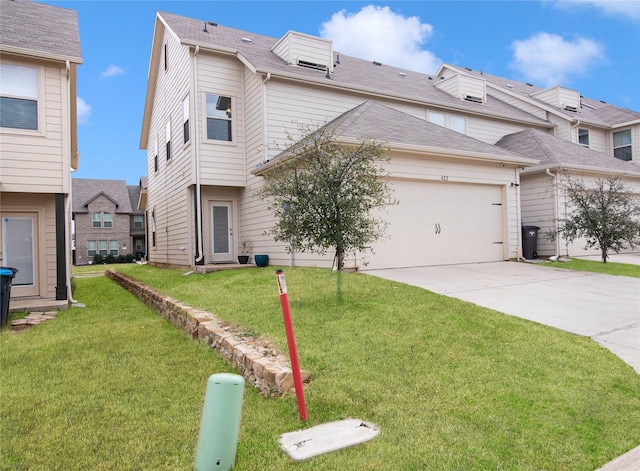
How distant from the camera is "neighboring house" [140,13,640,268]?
34.1 feet

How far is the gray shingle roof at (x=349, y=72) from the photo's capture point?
41.4ft

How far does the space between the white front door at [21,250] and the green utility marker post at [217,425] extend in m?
7.92

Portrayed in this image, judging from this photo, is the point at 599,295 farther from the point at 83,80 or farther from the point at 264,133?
the point at 83,80

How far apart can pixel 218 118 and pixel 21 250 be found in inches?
248

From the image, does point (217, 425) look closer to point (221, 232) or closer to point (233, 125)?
point (221, 232)

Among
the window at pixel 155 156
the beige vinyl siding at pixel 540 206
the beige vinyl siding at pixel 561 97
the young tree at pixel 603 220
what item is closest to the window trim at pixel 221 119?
the window at pixel 155 156

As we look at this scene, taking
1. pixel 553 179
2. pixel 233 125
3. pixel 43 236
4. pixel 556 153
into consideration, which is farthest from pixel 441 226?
pixel 43 236

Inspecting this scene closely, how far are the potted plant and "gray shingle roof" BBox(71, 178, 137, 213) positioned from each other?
26.8 metres

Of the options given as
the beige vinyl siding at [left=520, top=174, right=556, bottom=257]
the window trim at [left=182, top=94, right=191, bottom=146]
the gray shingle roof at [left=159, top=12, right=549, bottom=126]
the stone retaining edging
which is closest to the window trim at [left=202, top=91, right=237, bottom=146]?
the window trim at [left=182, top=94, right=191, bottom=146]

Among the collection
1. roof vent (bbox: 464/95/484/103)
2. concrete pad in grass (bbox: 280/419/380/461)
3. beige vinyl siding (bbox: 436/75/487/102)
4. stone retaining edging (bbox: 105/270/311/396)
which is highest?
beige vinyl siding (bbox: 436/75/487/102)

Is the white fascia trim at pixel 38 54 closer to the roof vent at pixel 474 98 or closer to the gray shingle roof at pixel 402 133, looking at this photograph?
the gray shingle roof at pixel 402 133

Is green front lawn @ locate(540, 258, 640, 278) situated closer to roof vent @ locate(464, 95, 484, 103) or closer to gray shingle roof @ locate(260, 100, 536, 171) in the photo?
gray shingle roof @ locate(260, 100, 536, 171)

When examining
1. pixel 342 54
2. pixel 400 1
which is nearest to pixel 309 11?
pixel 342 54

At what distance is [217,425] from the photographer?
257cm
